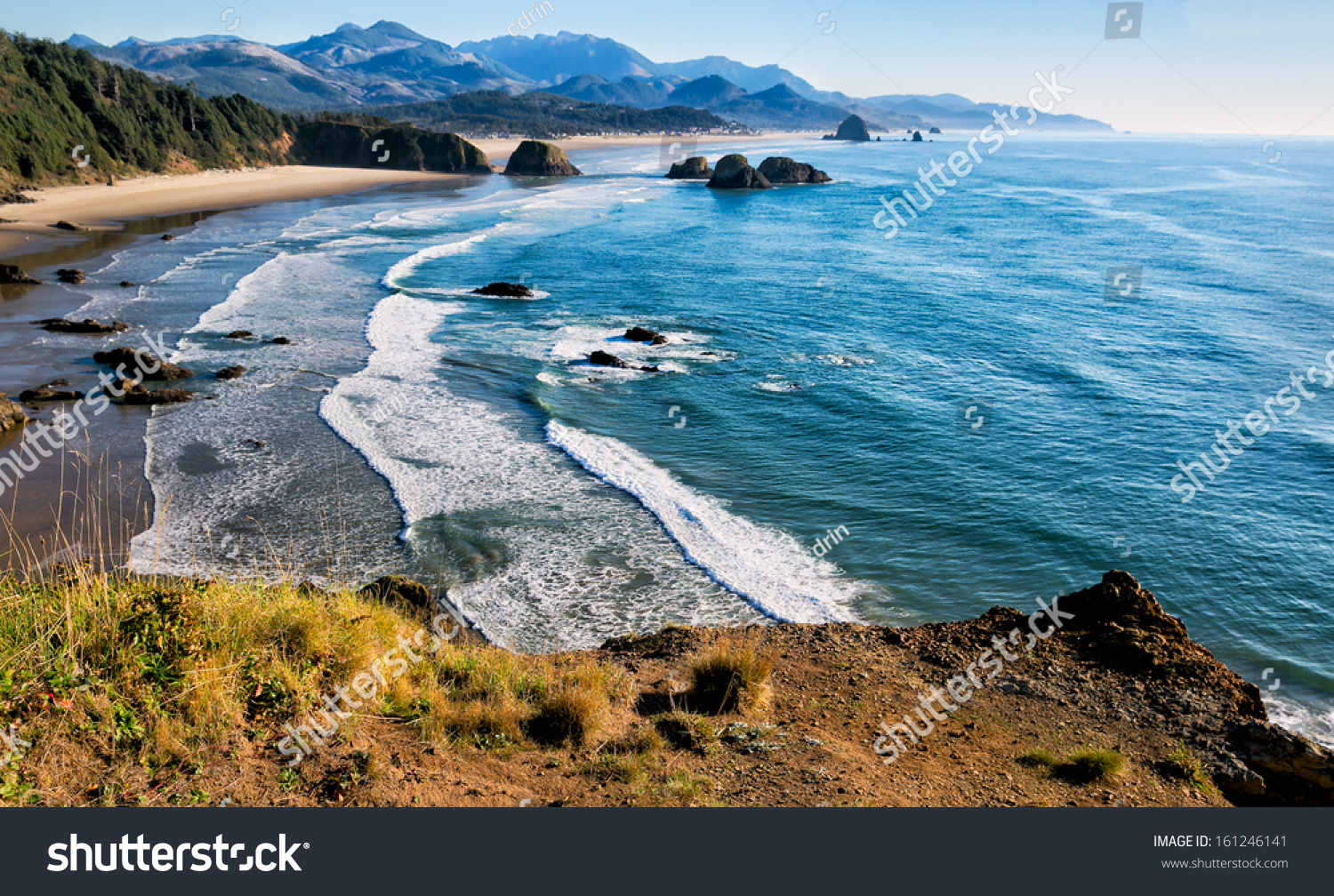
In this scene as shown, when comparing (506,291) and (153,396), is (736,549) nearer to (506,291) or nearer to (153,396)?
(153,396)

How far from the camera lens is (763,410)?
1998 cm

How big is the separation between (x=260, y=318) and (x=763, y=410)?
19.1 m

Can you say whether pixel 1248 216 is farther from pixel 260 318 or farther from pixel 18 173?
pixel 18 173

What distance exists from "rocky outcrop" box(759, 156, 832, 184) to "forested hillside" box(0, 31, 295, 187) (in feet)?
192

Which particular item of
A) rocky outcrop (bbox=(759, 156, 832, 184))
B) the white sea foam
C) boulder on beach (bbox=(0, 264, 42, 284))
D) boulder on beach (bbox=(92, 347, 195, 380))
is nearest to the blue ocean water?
the white sea foam

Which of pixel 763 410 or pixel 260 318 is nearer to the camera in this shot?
pixel 763 410

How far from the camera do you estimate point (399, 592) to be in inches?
397

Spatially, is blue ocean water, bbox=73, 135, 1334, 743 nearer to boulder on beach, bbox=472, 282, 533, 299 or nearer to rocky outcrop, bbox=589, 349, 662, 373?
rocky outcrop, bbox=589, 349, 662, 373

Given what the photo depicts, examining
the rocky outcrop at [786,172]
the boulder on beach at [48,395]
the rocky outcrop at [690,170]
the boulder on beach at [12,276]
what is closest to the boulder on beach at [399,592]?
the boulder on beach at [48,395]

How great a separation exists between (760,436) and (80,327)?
862 inches

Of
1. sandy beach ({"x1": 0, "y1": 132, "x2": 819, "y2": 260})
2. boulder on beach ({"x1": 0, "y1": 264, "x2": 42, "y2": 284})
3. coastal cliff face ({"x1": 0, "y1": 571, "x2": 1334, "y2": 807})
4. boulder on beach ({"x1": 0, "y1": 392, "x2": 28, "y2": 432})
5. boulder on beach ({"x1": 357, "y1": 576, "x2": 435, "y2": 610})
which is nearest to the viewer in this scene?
coastal cliff face ({"x1": 0, "y1": 571, "x2": 1334, "y2": 807})

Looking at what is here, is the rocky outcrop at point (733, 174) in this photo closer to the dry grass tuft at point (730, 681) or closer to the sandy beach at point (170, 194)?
the sandy beach at point (170, 194)

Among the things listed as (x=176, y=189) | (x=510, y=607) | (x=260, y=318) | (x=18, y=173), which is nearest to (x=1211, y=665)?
(x=510, y=607)

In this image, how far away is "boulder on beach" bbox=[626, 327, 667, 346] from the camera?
26178 mm
